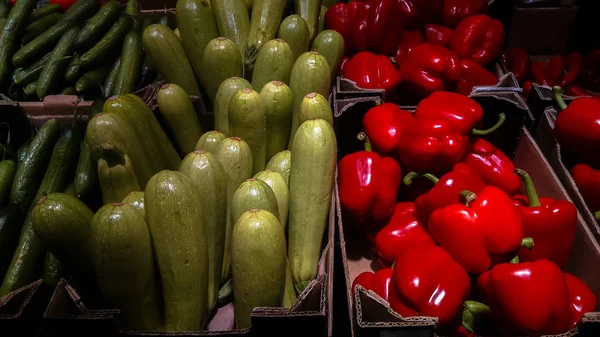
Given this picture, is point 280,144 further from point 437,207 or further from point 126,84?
point 126,84

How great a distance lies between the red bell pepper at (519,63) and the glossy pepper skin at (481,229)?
1.19m

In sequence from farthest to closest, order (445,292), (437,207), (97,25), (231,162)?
(97,25)
(437,207)
(231,162)
(445,292)

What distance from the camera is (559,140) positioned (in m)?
1.61

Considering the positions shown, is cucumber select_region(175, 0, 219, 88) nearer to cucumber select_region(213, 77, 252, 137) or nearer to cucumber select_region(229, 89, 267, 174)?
cucumber select_region(213, 77, 252, 137)

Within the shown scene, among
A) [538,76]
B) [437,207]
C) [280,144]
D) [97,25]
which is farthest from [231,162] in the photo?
[538,76]

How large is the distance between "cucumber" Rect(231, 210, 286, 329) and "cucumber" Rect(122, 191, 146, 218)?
242 millimetres

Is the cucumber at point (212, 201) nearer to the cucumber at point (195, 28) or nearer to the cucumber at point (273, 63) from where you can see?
the cucumber at point (273, 63)

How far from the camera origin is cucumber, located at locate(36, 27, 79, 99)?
6.33ft

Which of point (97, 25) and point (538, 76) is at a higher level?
point (97, 25)

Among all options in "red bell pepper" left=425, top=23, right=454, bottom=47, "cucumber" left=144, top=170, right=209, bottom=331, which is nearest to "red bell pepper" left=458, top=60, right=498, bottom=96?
"red bell pepper" left=425, top=23, right=454, bottom=47

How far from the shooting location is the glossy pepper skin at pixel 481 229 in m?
1.20

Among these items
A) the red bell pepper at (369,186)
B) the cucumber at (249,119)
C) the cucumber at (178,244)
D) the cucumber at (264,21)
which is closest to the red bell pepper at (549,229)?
the red bell pepper at (369,186)

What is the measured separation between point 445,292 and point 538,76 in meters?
1.52

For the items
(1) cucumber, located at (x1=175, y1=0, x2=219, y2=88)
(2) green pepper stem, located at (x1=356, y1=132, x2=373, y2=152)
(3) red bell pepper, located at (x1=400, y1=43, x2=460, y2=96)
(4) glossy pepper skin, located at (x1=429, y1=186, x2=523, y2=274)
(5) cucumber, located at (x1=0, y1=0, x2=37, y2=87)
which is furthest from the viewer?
(5) cucumber, located at (x1=0, y1=0, x2=37, y2=87)
